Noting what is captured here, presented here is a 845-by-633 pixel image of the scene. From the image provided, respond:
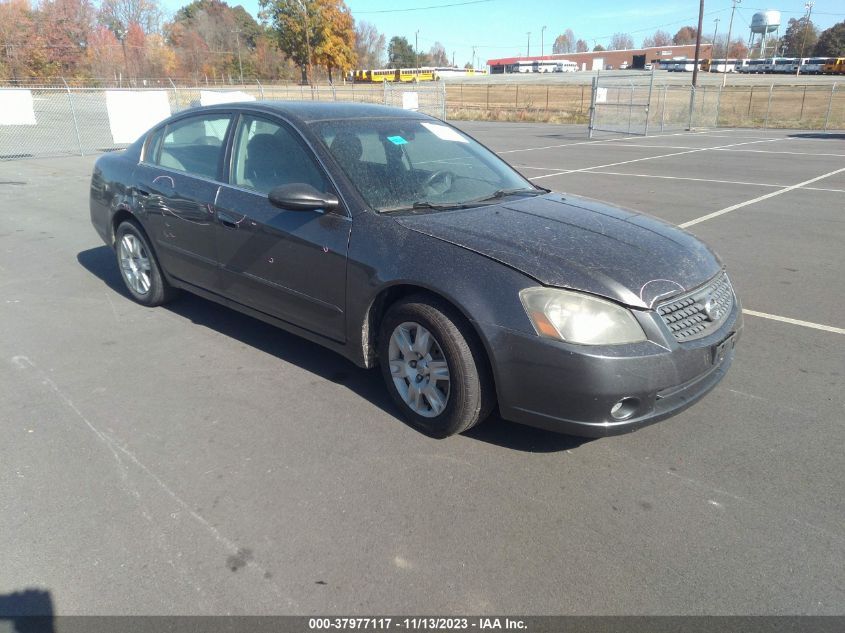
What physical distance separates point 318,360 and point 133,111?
1616 cm

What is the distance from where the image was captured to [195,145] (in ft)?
15.6

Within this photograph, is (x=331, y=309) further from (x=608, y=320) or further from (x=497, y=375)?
(x=608, y=320)

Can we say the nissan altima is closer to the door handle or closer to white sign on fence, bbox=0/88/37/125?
the door handle

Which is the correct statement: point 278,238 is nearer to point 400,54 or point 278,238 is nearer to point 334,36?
point 334,36

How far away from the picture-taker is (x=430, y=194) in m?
3.86

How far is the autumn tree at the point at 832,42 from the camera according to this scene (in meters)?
89.8

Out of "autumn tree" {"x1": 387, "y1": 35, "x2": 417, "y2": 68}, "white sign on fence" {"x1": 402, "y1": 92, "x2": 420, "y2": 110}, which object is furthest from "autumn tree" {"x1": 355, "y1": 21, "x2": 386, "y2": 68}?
"white sign on fence" {"x1": 402, "y1": 92, "x2": 420, "y2": 110}

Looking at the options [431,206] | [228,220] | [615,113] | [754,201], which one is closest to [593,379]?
[431,206]

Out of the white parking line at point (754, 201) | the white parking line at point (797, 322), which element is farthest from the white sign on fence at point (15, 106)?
the white parking line at point (797, 322)

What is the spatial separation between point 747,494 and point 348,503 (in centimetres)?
181

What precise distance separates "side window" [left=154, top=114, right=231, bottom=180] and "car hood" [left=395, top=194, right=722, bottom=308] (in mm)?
1794

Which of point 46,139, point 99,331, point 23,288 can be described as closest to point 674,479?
point 99,331

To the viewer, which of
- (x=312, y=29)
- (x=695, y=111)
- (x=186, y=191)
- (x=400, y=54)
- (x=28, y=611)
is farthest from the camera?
(x=400, y=54)

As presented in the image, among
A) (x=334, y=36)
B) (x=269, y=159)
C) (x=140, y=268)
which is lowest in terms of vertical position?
(x=140, y=268)
